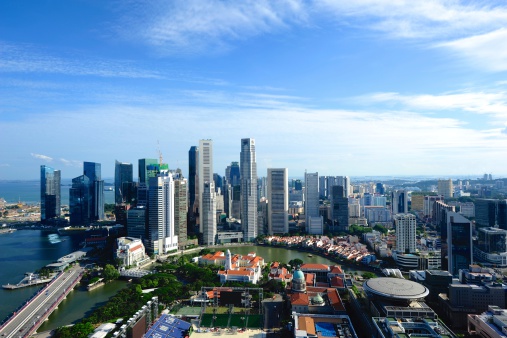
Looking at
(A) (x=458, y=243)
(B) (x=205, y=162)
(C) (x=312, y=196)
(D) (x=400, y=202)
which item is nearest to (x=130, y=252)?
(B) (x=205, y=162)

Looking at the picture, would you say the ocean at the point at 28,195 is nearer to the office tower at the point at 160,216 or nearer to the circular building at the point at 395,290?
the office tower at the point at 160,216

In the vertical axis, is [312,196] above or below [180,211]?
above

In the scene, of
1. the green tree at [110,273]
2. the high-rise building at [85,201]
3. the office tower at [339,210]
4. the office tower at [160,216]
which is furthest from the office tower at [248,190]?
the high-rise building at [85,201]

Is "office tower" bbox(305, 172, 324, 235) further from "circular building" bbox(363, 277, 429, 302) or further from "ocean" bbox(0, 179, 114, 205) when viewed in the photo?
"ocean" bbox(0, 179, 114, 205)

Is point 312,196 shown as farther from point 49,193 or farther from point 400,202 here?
point 49,193

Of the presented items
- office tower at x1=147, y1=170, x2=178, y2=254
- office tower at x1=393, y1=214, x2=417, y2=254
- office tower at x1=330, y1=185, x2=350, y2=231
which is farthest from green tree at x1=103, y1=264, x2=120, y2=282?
office tower at x1=330, y1=185, x2=350, y2=231

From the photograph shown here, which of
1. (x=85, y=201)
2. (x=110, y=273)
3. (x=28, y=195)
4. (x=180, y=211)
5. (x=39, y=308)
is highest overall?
(x=85, y=201)
